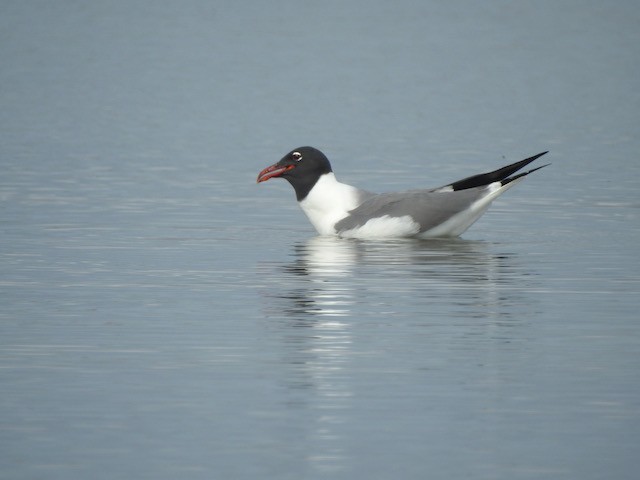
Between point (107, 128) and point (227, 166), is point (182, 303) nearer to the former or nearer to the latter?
point (227, 166)

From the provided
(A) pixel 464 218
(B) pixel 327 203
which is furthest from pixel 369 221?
(A) pixel 464 218

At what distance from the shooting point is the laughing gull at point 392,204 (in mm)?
16125

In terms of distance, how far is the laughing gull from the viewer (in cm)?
1612

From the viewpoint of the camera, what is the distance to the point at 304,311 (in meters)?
11.7

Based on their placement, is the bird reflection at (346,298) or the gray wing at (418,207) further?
the gray wing at (418,207)

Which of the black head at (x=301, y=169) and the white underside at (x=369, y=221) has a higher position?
the black head at (x=301, y=169)

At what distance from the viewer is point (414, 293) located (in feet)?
41.1

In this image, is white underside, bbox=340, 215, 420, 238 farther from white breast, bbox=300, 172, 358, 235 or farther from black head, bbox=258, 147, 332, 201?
black head, bbox=258, 147, 332, 201

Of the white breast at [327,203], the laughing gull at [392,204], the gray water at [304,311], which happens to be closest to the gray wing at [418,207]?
the laughing gull at [392,204]

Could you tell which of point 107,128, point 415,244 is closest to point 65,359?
point 415,244

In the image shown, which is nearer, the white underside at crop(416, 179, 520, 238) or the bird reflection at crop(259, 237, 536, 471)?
the bird reflection at crop(259, 237, 536, 471)

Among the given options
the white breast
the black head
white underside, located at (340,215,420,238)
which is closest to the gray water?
white underside, located at (340,215,420,238)

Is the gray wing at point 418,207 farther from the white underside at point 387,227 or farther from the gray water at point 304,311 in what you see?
the gray water at point 304,311

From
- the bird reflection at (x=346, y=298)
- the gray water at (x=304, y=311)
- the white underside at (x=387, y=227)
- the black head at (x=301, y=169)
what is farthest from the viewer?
the black head at (x=301, y=169)
